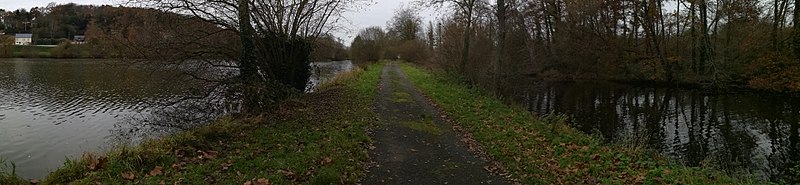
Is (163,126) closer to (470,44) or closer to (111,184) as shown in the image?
(111,184)

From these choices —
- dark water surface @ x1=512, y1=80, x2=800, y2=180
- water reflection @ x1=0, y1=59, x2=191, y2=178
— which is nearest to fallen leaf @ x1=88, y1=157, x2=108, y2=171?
water reflection @ x1=0, y1=59, x2=191, y2=178

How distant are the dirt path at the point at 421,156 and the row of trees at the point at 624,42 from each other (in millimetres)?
8155

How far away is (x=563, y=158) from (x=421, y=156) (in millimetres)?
2323

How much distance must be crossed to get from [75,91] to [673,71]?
118 feet

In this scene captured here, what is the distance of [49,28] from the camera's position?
80.1 meters

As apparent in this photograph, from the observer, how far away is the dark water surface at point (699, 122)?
1127cm

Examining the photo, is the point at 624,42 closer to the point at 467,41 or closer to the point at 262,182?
the point at 467,41

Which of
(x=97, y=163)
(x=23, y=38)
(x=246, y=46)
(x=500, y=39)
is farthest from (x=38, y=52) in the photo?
(x=97, y=163)

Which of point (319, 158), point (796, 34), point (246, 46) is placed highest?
point (796, 34)

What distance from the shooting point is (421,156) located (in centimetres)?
823

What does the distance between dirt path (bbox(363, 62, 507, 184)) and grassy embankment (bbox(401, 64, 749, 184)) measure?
501 millimetres

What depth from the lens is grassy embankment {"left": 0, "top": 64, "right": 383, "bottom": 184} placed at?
6473 mm

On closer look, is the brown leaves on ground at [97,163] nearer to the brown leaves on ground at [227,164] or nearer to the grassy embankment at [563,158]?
the brown leaves on ground at [227,164]

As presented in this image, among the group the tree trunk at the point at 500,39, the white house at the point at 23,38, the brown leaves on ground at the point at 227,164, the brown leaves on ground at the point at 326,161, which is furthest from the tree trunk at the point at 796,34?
the white house at the point at 23,38
